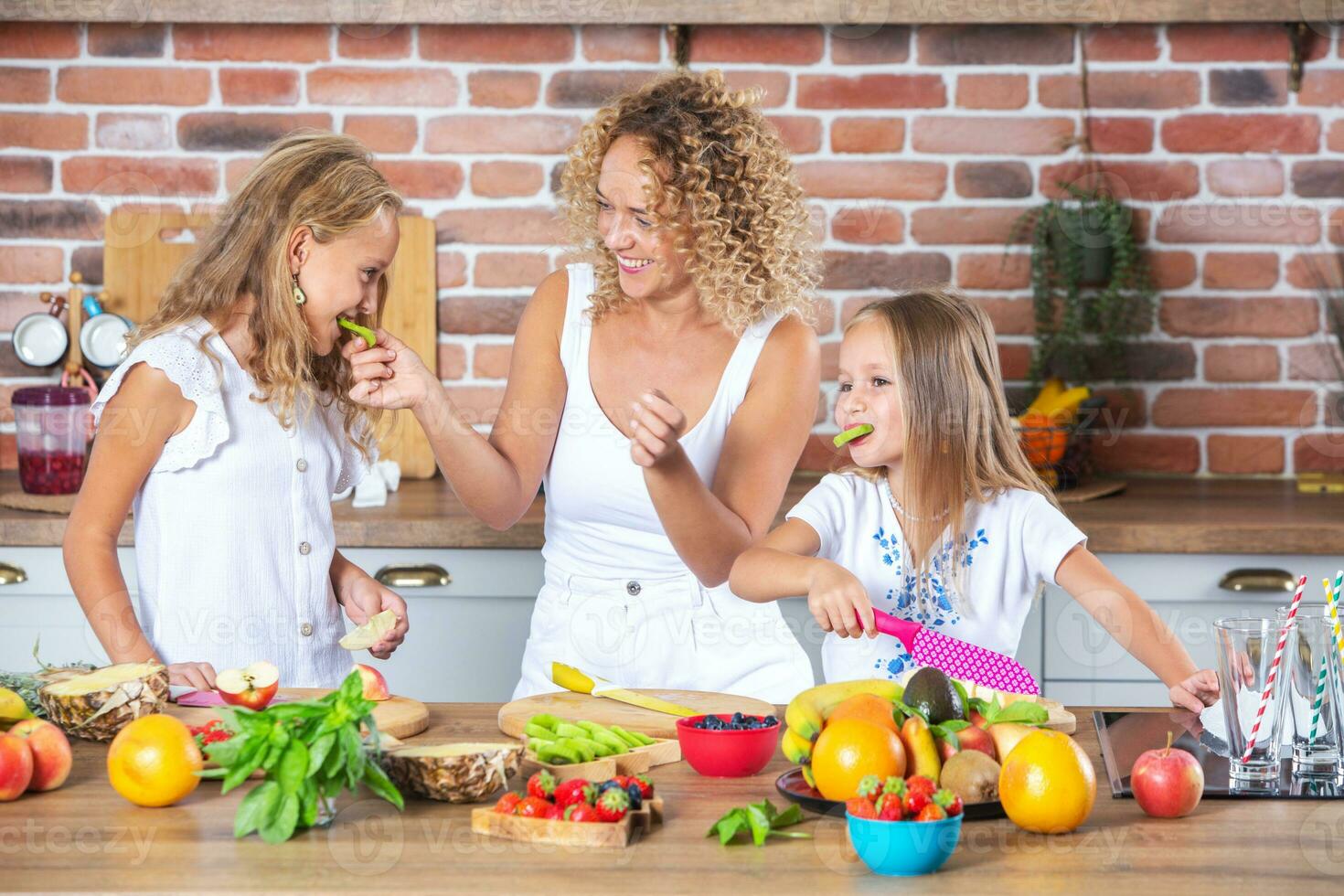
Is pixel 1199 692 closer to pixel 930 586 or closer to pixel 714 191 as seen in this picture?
pixel 930 586

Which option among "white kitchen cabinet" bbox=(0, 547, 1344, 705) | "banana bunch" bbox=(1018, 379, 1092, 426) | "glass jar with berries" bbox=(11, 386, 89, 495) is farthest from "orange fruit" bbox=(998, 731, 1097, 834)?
"glass jar with berries" bbox=(11, 386, 89, 495)

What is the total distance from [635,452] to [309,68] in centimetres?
158

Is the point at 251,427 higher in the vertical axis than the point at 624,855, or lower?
higher

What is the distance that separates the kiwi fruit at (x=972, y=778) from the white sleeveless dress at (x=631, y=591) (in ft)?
2.42

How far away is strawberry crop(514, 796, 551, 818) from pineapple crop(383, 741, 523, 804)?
67mm

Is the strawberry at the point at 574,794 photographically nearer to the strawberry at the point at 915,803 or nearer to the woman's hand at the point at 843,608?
the strawberry at the point at 915,803

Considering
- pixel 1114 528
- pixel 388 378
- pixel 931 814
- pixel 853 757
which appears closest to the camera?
pixel 931 814

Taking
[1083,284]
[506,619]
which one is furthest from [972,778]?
[1083,284]

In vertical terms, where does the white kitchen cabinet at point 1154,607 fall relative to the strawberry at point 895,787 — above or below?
below

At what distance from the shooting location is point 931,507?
70.7 inches

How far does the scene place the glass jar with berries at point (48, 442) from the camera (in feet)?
8.17

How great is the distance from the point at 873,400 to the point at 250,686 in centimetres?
87

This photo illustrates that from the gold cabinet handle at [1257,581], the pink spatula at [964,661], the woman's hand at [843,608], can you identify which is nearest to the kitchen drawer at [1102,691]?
the gold cabinet handle at [1257,581]

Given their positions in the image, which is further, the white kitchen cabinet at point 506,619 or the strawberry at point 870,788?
the white kitchen cabinet at point 506,619
